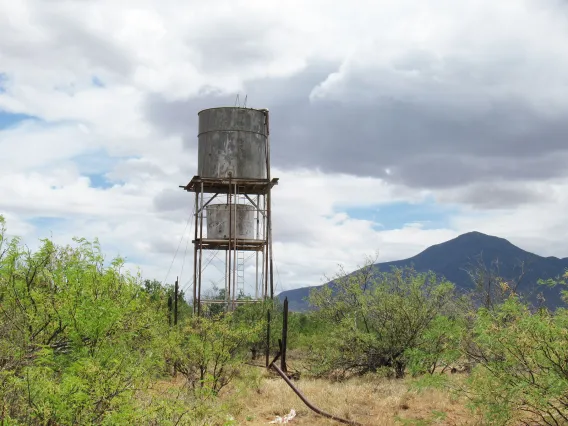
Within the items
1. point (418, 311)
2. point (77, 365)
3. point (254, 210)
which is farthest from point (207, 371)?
point (254, 210)

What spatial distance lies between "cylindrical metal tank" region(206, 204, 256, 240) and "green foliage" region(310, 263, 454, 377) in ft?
36.1

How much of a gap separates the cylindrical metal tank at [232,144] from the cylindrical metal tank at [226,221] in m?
1.59

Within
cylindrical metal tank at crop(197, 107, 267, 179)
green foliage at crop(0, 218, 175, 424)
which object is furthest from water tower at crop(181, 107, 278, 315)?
green foliage at crop(0, 218, 175, 424)

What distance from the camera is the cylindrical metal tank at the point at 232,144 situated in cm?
2977

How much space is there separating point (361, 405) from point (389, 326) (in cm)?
469

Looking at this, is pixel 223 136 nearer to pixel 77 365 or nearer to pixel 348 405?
pixel 348 405

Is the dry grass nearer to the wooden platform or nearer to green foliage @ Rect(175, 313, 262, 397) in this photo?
green foliage @ Rect(175, 313, 262, 397)

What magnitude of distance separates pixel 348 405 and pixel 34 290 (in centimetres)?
719

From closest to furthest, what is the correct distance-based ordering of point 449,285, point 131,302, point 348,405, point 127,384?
point 127,384 → point 131,302 → point 348,405 → point 449,285

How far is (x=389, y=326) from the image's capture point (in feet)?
62.9

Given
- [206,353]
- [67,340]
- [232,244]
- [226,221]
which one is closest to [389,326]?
[206,353]

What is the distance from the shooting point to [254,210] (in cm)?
3064

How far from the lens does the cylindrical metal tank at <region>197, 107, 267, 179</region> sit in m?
29.8

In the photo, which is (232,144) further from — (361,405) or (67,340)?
(67,340)
